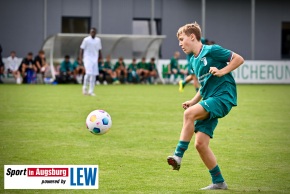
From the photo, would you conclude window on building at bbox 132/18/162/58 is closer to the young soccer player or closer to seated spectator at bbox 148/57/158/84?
seated spectator at bbox 148/57/158/84

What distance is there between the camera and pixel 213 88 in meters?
8.23

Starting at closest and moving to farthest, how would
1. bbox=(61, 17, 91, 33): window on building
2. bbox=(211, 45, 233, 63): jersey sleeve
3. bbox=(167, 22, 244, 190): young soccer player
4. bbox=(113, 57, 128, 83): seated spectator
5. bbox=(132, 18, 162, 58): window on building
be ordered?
bbox=(167, 22, 244, 190): young soccer player
bbox=(211, 45, 233, 63): jersey sleeve
bbox=(113, 57, 128, 83): seated spectator
bbox=(61, 17, 91, 33): window on building
bbox=(132, 18, 162, 58): window on building

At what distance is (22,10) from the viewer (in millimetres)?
41938

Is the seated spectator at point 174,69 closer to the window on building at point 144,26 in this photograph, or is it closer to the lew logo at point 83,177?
the window on building at point 144,26

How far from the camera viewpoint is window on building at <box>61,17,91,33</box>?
144 feet

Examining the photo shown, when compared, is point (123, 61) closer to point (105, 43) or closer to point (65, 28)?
point (105, 43)

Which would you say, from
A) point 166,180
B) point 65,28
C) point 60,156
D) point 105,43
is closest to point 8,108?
point 60,156

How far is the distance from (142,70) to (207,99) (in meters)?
30.7

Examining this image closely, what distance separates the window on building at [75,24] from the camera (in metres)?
44.0

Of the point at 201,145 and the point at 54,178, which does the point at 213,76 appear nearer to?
the point at 201,145

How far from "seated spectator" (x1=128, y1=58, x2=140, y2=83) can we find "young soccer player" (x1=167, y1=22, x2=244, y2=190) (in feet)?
98.4

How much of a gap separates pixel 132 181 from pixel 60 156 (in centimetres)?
217

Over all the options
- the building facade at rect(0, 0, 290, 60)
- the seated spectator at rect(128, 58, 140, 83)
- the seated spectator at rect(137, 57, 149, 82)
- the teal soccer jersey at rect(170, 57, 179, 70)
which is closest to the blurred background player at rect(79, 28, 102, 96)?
the seated spectator at rect(128, 58, 140, 83)

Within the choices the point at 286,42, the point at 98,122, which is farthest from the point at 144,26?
the point at 98,122
